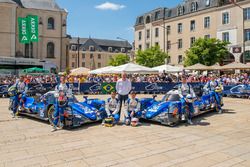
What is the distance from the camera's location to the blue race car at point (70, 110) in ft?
27.8

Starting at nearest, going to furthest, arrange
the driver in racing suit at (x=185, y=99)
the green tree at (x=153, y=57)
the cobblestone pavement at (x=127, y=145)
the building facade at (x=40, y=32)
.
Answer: the cobblestone pavement at (x=127, y=145), the driver in racing suit at (x=185, y=99), the green tree at (x=153, y=57), the building facade at (x=40, y=32)

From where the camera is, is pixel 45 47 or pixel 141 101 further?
pixel 45 47

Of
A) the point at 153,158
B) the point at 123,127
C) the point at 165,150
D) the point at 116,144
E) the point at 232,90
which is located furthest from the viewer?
the point at 232,90

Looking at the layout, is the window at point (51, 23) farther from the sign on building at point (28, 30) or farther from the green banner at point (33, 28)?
the green banner at point (33, 28)

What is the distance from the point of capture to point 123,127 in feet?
28.5

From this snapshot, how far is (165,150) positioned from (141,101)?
148 inches

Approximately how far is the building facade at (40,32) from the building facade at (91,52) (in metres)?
37.8

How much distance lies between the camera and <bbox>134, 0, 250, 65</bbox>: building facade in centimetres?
3806

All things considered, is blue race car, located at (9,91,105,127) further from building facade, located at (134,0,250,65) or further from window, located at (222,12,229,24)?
window, located at (222,12,229,24)

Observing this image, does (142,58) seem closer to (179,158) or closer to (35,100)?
(35,100)

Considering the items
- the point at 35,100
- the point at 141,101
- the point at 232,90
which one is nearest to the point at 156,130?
the point at 141,101

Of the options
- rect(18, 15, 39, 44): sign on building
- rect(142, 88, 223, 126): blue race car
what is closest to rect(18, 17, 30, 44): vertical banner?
rect(18, 15, 39, 44): sign on building

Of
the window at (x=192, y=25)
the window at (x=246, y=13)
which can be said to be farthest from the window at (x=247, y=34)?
the window at (x=192, y=25)

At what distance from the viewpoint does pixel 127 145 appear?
653 cm
